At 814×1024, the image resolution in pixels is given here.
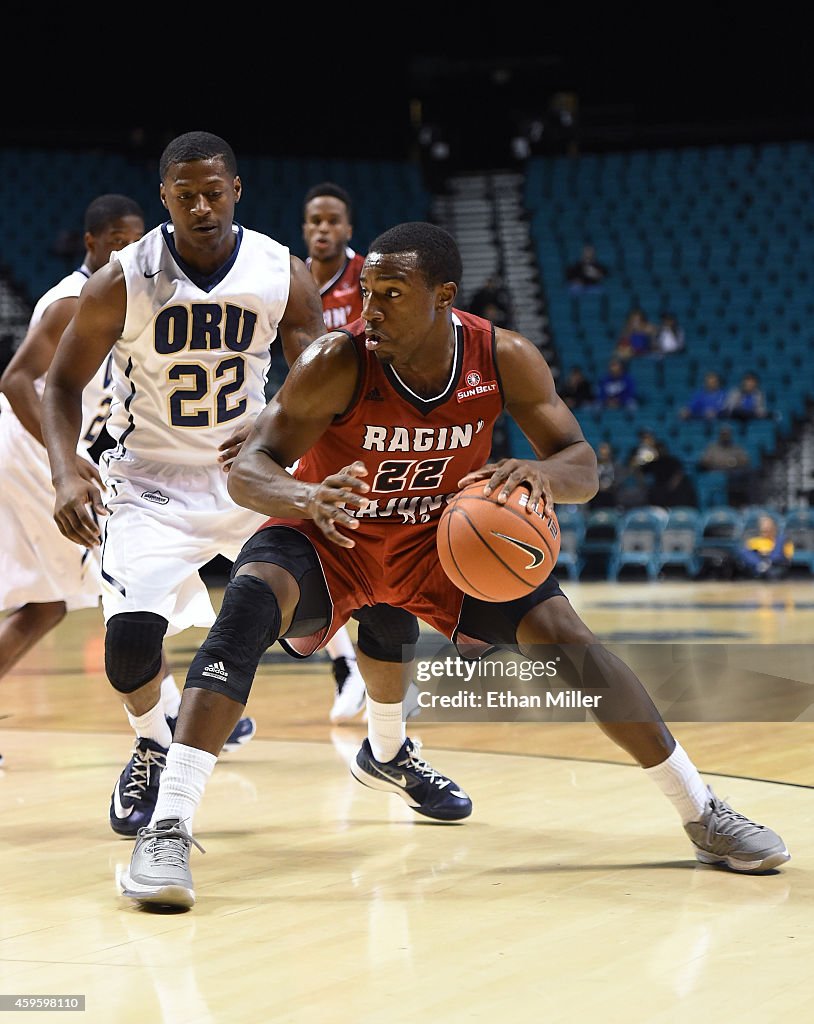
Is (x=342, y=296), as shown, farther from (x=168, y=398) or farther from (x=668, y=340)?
(x=668, y=340)

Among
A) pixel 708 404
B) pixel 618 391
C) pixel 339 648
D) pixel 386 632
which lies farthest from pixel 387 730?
pixel 618 391

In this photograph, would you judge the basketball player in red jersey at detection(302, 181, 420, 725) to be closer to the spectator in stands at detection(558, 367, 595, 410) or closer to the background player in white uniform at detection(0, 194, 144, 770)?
the background player in white uniform at detection(0, 194, 144, 770)

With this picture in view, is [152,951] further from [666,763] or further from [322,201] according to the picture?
[322,201]

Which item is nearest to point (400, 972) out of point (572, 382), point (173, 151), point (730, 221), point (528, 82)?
point (173, 151)

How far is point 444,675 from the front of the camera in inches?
285

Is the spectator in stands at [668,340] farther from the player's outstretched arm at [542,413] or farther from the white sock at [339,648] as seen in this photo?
the player's outstretched arm at [542,413]

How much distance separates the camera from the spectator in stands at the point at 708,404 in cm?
1603

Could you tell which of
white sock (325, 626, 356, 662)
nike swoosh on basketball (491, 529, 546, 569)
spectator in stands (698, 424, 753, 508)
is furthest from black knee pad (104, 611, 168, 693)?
spectator in stands (698, 424, 753, 508)

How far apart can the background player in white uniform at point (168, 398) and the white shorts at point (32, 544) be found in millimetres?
1169

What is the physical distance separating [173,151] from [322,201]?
8.93 ft

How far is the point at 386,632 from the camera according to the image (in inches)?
161

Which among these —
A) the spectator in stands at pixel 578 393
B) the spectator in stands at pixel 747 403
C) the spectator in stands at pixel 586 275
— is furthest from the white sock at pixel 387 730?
the spectator in stands at pixel 586 275

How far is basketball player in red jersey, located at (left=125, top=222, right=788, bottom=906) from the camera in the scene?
10.9 feet

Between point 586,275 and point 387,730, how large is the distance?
48.4 feet
